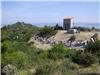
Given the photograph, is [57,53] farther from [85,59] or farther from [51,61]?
[51,61]

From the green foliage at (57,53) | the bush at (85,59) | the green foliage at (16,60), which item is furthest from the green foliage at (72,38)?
the green foliage at (16,60)

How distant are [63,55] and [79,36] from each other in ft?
84.6

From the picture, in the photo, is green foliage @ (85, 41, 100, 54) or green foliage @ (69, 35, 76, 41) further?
green foliage @ (69, 35, 76, 41)

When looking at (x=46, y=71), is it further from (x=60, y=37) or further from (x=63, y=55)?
(x=60, y=37)

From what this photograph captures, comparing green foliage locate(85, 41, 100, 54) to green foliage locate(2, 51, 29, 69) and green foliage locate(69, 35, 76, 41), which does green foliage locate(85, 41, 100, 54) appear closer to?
green foliage locate(2, 51, 29, 69)

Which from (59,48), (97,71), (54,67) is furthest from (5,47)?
(54,67)

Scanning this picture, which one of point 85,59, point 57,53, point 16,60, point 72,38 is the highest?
point 16,60

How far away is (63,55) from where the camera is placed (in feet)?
88.4

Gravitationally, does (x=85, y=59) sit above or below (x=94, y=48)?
above

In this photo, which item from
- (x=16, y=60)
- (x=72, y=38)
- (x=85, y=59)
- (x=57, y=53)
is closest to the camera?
(x=16, y=60)

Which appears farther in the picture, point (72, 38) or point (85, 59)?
point (72, 38)

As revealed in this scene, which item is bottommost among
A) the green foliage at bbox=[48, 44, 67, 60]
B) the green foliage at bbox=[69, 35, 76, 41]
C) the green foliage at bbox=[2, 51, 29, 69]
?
the green foliage at bbox=[69, 35, 76, 41]

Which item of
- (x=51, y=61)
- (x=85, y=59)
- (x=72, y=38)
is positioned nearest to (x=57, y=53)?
(x=85, y=59)

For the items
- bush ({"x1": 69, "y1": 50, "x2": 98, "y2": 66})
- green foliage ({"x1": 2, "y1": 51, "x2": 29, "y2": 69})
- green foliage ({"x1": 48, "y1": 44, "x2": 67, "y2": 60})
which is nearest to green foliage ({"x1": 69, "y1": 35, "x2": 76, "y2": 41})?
green foliage ({"x1": 48, "y1": 44, "x2": 67, "y2": 60})
